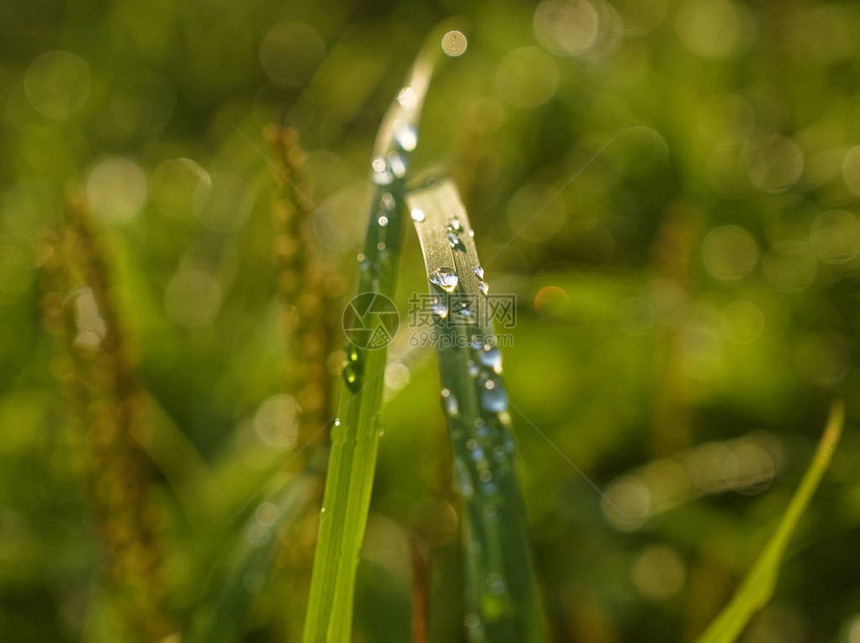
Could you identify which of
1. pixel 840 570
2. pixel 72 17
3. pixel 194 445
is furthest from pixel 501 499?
pixel 72 17

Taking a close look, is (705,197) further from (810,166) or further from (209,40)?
(209,40)

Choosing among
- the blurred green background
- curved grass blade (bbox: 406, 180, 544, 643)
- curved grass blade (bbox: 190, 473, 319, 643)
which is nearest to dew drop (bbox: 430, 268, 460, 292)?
curved grass blade (bbox: 406, 180, 544, 643)

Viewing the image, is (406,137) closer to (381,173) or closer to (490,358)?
(381,173)

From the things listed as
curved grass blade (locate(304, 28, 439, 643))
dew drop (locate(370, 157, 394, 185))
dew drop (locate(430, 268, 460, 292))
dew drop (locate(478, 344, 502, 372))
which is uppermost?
dew drop (locate(370, 157, 394, 185))

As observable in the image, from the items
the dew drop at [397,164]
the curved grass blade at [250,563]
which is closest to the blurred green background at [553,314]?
the curved grass blade at [250,563]

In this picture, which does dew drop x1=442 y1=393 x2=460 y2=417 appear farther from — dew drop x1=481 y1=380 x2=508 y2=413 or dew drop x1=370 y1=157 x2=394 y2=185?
dew drop x1=370 y1=157 x2=394 y2=185

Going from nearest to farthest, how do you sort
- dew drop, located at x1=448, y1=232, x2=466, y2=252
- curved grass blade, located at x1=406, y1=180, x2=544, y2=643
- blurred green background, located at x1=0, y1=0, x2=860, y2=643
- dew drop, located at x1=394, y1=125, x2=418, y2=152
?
curved grass blade, located at x1=406, y1=180, x2=544, y2=643 < dew drop, located at x1=448, y1=232, x2=466, y2=252 < dew drop, located at x1=394, y1=125, x2=418, y2=152 < blurred green background, located at x1=0, y1=0, x2=860, y2=643

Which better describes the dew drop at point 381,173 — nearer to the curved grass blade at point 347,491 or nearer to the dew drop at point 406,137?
the dew drop at point 406,137

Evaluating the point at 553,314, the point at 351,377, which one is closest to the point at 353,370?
the point at 351,377

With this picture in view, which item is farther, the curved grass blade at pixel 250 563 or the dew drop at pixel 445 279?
the curved grass blade at pixel 250 563
